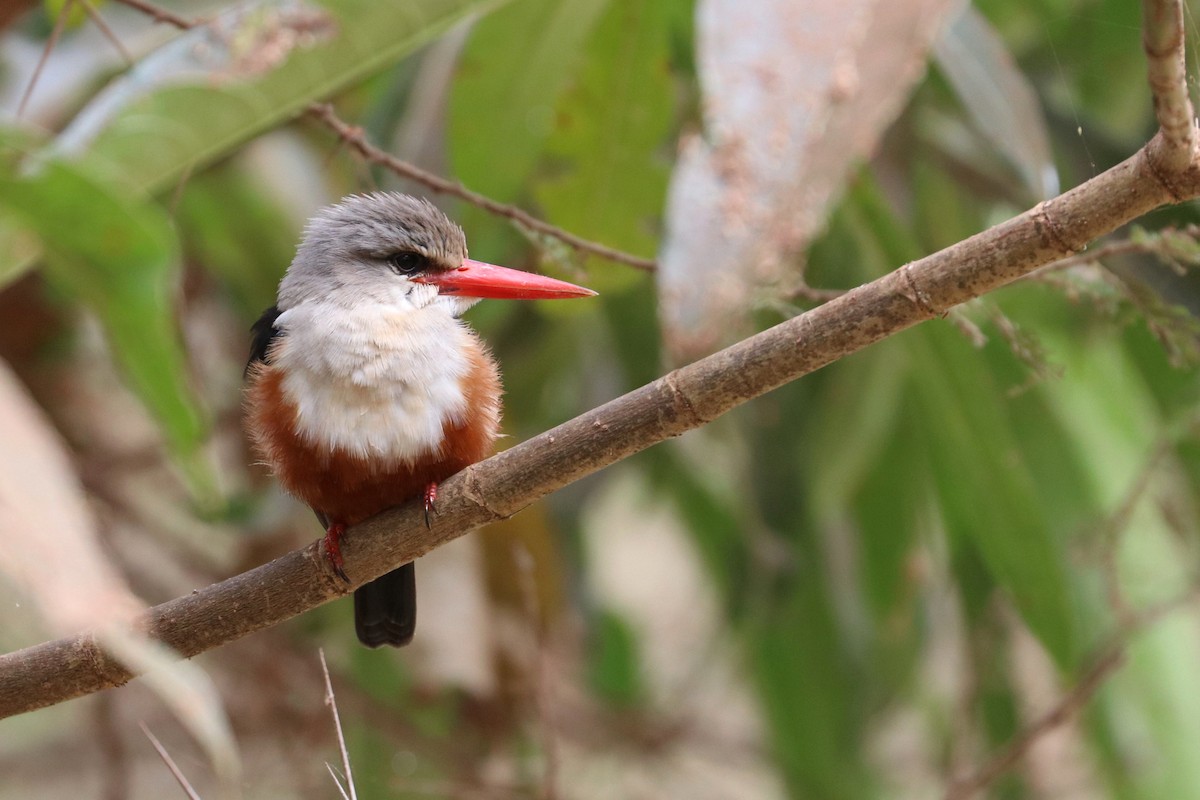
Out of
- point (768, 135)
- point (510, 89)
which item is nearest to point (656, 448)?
point (510, 89)

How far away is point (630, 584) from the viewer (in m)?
5.66

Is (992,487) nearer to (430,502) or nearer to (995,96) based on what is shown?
(995,96)

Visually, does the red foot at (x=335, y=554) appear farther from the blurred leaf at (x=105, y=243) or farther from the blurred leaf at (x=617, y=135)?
the blurred leaf at (x=617, y=135)

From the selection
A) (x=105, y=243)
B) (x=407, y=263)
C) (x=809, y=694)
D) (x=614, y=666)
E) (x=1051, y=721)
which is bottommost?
(x=1051, y=721)

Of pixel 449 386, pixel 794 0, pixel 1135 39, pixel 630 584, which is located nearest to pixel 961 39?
pixel 794 0

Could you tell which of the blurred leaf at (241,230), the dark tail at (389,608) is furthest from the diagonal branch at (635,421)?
the blurred leaf at (241,230)

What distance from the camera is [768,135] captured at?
1.71 meters

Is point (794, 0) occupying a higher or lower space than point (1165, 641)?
higher

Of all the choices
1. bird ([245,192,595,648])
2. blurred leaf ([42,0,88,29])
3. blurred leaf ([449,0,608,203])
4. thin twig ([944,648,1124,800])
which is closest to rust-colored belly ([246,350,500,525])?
bird ([245,192,595,648])

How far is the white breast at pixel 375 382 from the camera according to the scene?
1781 mm

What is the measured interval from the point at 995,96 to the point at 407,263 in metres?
1.10

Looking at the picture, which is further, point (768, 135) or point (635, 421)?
point (768, 135)

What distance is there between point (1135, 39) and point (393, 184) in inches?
71.5

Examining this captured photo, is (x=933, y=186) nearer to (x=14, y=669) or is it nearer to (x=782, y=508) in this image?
(x=782, y=508)
